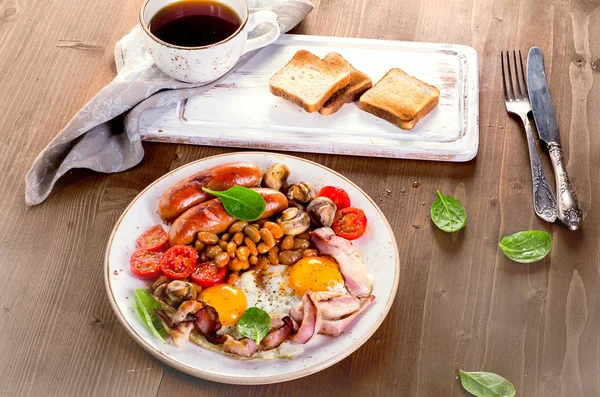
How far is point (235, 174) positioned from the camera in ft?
6.74

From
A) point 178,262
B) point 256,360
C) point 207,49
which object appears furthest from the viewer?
point 207,49

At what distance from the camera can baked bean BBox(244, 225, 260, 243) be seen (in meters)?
1.98

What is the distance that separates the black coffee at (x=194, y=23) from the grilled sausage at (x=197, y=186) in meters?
0.53

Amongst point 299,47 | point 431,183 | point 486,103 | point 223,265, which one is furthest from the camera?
point 299,47

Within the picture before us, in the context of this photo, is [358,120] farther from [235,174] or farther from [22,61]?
[22,61]

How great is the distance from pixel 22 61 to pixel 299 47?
3.32ft

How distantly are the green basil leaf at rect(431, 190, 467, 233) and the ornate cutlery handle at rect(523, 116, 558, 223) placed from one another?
0.23 meters

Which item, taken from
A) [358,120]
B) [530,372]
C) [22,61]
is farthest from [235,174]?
[22,61]

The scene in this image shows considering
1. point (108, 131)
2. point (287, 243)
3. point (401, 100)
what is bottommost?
point (108, 131)

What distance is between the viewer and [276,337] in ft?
5.86

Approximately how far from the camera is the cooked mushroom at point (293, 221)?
1992 mm

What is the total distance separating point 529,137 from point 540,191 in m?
0.21

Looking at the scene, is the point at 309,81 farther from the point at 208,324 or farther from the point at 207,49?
the point at 208,324

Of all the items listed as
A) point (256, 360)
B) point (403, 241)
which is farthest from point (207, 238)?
point (403, 241)
